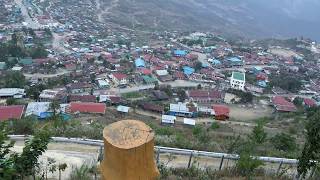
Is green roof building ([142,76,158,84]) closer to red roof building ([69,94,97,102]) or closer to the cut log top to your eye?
red roof building ([69,94,97,102])

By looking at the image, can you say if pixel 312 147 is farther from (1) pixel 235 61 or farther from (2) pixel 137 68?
(1) pixel 235 61

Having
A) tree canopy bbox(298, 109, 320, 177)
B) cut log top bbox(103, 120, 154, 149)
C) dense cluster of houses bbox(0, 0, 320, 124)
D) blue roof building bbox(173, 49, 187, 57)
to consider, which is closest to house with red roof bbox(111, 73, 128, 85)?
dense cluster of houses bbox(0, 0, 320, 124)

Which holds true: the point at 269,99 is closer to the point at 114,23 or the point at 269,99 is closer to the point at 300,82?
the point at 300,82

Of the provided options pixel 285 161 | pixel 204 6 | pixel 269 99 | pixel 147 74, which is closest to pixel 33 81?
pixel 147 74

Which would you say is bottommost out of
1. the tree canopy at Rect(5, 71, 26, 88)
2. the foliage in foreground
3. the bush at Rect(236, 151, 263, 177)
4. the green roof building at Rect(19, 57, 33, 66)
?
the green roof building at Rect(19, 57, 33, 66)

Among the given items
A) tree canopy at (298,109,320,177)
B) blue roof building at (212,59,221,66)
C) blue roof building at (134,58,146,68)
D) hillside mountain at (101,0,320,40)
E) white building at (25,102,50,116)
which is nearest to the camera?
tree canopy at (298,109,320,177)

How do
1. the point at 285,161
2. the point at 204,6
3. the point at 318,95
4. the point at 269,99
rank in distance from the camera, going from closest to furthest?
the point at 285,161 < the point at 269,99 < the point at 318,95 < the point at 204,6

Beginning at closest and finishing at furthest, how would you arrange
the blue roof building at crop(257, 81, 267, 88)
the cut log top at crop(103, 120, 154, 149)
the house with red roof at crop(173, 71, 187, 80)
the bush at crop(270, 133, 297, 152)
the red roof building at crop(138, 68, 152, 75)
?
the cut log top at crop(103, 120, 154, 149)
the bush at crop(270, 133, 297, 152)
the blue roof building at crop(257, 81, 267, 88)
the red roof building at crop(138, 68, 152, 75)
the house with red roof at crop(173, 71, 187, 80)
